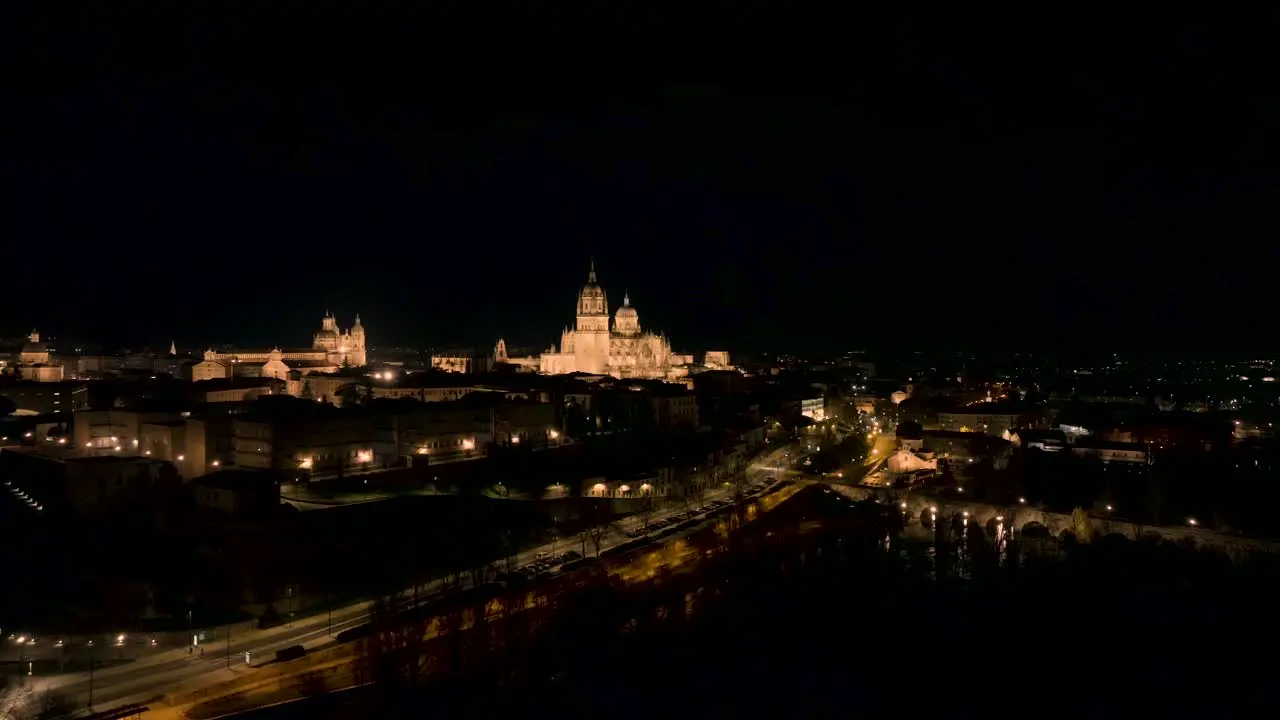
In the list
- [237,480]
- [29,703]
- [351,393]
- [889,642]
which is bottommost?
[889,642]

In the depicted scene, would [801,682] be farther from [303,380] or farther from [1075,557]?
[303,380]

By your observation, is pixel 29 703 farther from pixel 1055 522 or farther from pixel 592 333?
pixel 592 333

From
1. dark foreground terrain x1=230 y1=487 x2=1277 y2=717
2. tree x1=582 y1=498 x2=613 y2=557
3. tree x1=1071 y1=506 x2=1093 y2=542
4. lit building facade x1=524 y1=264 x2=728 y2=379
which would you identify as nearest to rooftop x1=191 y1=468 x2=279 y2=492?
dark foreground terrain x1=230 y1=487 x2=1277 y2=717

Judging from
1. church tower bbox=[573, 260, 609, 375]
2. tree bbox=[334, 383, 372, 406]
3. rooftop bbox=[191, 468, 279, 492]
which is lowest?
rooftop bbox=[191, 468, 279, 492]

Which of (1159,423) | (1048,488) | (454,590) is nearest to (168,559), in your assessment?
(454,590)

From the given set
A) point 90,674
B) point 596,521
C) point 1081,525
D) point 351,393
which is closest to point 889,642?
point 596,521

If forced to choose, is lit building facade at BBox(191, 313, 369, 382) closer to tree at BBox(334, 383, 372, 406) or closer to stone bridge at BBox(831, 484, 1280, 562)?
tree at BBox(334, 383, 372, 406)

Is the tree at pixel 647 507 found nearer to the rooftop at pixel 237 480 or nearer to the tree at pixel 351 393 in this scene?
the rooftop at pixel 237 480
